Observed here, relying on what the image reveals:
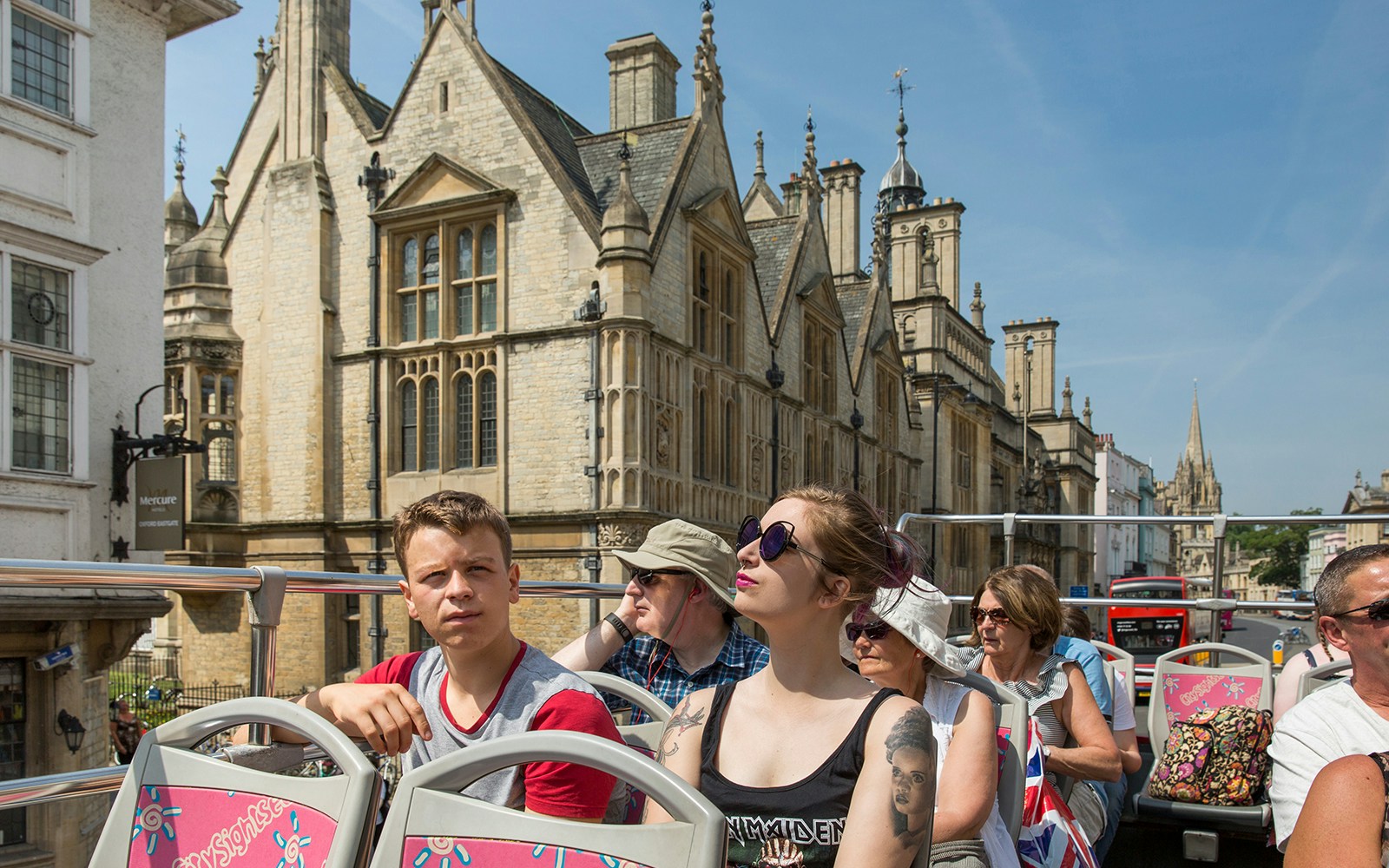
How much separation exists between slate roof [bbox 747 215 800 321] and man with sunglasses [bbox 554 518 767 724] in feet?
64.6

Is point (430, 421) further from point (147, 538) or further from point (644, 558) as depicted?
point (644, 558)

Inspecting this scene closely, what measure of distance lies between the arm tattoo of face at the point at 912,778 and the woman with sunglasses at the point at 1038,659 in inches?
80.2

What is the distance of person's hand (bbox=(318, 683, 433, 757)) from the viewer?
2295 millimetres

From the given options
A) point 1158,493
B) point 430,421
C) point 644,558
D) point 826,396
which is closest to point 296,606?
point 430,421

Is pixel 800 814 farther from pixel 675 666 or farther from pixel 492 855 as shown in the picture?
pixel 675 666

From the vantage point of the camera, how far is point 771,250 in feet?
84.6

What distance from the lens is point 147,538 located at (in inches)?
509

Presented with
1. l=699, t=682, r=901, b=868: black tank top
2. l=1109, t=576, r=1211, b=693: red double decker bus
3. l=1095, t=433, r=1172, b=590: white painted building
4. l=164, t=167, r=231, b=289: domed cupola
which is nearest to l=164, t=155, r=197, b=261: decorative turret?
l=164, t=167, r=231, b=289: domed cupola

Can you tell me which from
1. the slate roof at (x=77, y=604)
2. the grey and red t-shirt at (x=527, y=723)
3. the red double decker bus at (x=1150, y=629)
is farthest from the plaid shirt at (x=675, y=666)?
the red double decker bus at (x=1150, y=629)

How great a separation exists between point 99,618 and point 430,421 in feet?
25.1

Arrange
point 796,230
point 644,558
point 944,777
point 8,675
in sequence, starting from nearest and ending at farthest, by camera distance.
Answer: point 944,777 → point 644,558 → point 8,675 → point 796,230

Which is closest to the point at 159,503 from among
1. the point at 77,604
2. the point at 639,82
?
the point at 77,604

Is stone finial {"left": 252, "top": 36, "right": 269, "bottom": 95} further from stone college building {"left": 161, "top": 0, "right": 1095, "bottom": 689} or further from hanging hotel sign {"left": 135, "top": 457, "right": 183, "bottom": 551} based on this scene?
hanging hotel sign {"left": 135, "top": 457, "right": 183, "bottom": 551}

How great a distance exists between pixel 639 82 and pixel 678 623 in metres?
20.0
